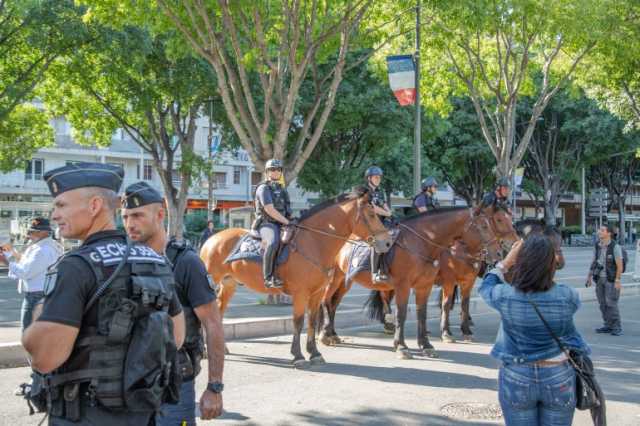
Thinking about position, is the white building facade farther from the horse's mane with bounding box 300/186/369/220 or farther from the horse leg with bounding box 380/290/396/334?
the horse's mane with bounding box 300/186/369/220

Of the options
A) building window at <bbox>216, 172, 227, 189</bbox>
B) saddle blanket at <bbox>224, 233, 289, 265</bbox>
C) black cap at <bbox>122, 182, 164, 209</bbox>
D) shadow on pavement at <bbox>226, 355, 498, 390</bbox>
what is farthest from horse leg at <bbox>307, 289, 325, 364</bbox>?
building window at <bbox>216, 172, 227, 189</bbox>

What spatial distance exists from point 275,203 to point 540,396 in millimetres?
6131

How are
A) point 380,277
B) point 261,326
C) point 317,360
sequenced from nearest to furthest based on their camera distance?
point 317,360 < point 380,277 < point 261,326

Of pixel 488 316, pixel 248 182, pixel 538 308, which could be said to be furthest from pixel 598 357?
pixel 248 182

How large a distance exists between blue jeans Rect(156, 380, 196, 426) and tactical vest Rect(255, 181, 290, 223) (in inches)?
222

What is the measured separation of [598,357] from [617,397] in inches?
96.3

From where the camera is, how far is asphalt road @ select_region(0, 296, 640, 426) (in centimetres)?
666

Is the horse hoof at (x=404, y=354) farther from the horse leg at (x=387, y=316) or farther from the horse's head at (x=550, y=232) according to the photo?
the horse's head at (x=550, y=232)

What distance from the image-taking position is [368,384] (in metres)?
8.09

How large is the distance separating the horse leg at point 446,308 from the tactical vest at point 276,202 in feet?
11.2

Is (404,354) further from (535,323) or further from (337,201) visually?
(535,323)

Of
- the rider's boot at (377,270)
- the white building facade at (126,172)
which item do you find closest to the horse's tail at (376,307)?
the rider's boot at (377,270)

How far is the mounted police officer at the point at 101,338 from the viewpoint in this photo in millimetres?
2750

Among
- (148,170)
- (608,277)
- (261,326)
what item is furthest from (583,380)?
(148,170)
